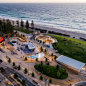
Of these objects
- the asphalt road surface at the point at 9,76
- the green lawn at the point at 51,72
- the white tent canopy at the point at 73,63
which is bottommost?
the asphalt road surface at the point at 9,76

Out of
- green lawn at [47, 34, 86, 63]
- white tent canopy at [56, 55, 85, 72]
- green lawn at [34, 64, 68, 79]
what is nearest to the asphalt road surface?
green lawn at [34, 64, 68, 79]

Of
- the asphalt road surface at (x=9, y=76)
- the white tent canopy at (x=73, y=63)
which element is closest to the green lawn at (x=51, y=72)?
the white tent canopy at (x=73, y=63)

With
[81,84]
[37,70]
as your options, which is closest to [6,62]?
[37,70]

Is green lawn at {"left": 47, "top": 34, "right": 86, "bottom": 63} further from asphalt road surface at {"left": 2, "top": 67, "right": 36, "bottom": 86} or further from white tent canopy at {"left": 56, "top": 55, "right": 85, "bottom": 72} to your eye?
asphalt road surface at {"left": 2, "top": 67, "right": 36, "bottom": 86}

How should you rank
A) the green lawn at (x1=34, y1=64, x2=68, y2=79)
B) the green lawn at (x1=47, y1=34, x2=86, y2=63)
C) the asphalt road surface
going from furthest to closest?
the green lawn at (x1=47, y1=34, x2=86, y2=63)
the green lawn at (x1=34, y1=64, x2=68, y2=79)
the asphalt road surface

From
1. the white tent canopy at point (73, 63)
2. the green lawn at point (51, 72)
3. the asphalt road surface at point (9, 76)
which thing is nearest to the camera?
the asphalt road surface at point (9, 76)

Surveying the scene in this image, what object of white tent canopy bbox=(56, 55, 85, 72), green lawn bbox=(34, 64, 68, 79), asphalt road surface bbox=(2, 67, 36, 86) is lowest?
asphalt road surface bbox=(2, 67, 36, 86)

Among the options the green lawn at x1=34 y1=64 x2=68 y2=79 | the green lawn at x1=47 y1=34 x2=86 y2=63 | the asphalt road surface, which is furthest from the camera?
the green lawn at x1=47 y1=34 x2=86 y2=63

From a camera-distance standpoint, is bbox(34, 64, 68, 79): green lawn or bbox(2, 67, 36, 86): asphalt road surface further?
bbox(34, 64, 68, 79): green lawn

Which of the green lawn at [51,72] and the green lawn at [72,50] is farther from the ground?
the green lawn at [72,50]

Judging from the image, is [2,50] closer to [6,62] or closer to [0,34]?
[6,62]

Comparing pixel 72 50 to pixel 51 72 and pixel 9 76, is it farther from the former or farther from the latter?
pixel 9 76

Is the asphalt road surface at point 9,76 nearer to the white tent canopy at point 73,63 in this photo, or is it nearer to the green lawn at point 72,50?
the white tent canopy at point 73,63

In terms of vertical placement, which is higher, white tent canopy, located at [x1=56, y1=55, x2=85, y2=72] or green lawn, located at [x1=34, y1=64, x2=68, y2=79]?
white tent canopy, located at [x1=56, y1=55, x2=85, y2=72]
